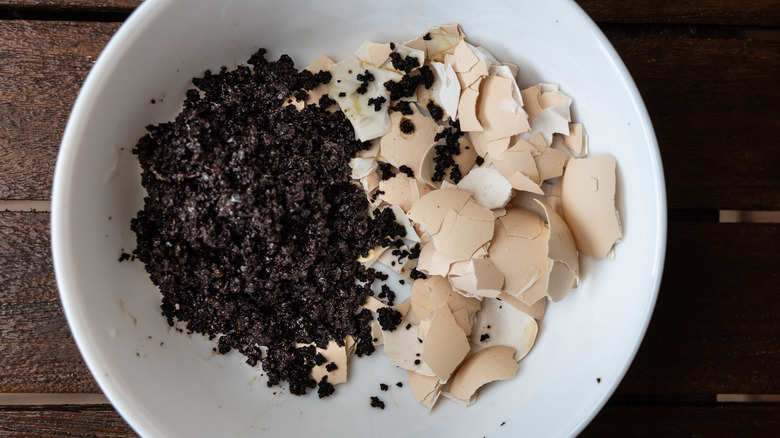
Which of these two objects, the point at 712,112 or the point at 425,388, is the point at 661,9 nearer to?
the point at 712,112

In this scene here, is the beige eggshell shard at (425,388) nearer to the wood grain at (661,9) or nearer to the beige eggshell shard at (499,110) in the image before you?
the beige eggshell shard at (499,110)

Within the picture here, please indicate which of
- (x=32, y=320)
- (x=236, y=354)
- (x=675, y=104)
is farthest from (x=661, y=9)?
(x=32, y=320)

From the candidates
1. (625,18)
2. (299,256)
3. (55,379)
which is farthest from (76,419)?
(625,18)

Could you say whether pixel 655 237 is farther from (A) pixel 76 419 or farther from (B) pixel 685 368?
(A) pixel 76 419

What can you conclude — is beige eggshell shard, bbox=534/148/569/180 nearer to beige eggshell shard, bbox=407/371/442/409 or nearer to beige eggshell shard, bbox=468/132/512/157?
beige eggshell shard, bbox=468/132/512/157

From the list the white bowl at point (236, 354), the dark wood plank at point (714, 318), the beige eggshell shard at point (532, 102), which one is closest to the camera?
the white bowl at point (236, 354)

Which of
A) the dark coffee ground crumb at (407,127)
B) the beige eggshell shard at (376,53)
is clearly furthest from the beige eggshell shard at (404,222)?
the beige eggshell shard at (376,53)
